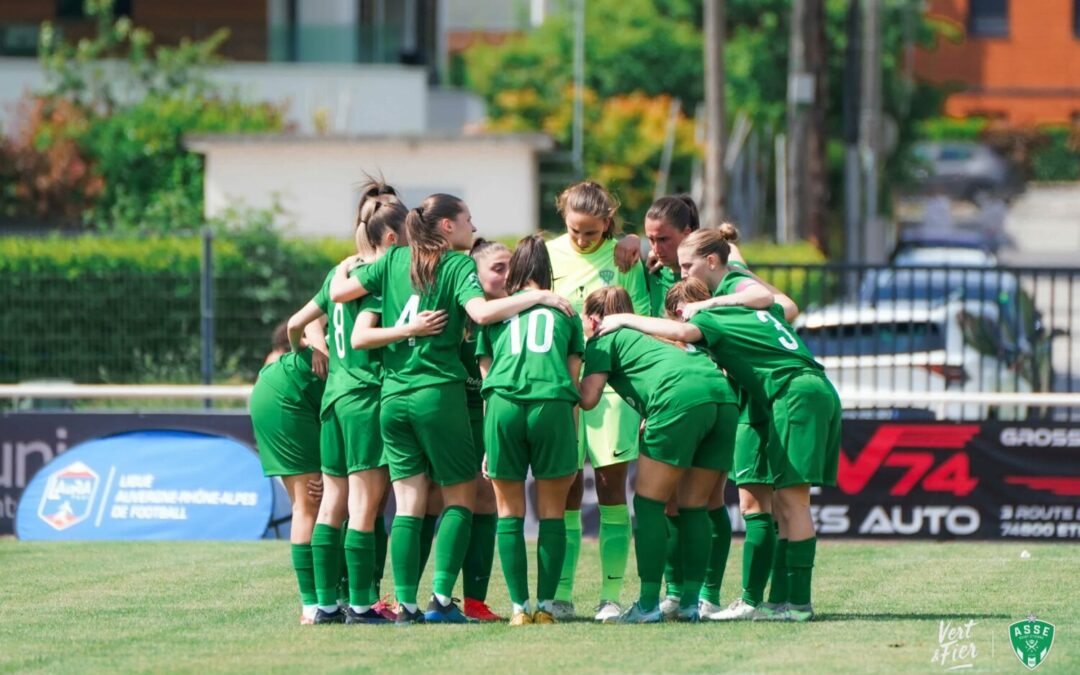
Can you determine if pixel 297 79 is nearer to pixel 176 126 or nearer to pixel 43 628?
pixel 176 126

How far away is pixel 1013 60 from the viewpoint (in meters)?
61.1

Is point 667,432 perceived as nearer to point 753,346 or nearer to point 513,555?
point 753,346

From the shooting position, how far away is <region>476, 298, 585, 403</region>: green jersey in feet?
25.8

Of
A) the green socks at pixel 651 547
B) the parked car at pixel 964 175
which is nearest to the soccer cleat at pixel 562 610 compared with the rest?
the green socks at pixel 651 547

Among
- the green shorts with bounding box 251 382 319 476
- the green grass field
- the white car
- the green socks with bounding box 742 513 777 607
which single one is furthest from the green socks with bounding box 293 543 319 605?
the white car

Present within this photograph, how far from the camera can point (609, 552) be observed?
27.2ft

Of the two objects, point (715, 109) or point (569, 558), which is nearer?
point (569, 558)

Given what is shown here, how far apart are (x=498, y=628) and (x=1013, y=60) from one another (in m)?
56.4

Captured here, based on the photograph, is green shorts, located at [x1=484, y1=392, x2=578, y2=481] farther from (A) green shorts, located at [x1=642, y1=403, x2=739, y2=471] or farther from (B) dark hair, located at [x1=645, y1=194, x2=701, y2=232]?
(B) dark hair, located at [x1=645, y1=194, x2=701, y2=232]

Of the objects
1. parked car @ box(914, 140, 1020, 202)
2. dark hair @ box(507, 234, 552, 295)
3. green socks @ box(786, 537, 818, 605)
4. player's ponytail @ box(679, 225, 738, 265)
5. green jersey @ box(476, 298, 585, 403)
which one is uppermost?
parked car @ box(914, 140, 1020, 202)

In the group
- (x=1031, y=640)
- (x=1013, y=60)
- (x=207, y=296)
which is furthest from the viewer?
(x=1013, y=60)

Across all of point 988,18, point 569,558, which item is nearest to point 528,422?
point 569,558

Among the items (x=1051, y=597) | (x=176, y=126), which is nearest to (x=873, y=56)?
(x=176, y=126)

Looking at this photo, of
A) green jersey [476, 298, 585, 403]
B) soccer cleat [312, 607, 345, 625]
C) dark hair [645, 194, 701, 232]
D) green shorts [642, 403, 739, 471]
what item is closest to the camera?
green jersey [476, 298, 585, 403]
